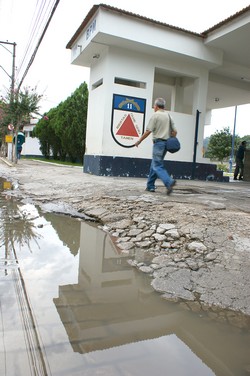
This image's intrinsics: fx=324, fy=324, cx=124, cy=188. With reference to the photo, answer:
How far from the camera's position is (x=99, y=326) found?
1.86 m

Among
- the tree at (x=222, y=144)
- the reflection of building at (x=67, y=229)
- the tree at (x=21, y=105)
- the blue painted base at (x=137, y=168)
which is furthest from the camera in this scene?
the tree at (x=222, y=144)

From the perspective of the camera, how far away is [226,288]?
243 centimetres

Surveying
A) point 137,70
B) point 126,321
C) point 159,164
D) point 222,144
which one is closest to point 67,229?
point 126,321

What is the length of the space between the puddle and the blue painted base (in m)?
6.50

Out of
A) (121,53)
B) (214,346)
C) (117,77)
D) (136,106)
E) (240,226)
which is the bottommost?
(214,346)

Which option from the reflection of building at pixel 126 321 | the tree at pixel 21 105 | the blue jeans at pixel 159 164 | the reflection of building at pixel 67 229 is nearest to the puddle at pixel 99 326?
the reflection of building at pixel 126 321

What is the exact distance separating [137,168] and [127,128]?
1.22 m

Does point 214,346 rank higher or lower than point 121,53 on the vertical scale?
lower

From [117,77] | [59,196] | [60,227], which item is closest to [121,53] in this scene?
[117,77]

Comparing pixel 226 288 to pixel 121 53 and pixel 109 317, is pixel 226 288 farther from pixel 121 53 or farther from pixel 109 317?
pixel 121 53

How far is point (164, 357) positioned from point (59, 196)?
14.1 feet

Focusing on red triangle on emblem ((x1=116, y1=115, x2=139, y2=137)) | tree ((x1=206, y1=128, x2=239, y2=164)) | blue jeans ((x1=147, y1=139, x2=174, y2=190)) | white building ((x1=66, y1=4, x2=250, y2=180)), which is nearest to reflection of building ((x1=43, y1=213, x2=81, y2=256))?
blue jeans ((x1=147, y1=139, x2=174, y2=190))

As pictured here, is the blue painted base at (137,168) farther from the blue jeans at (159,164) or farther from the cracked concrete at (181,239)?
the cracked concrete at (181,239)

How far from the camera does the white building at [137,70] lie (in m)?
8.62
